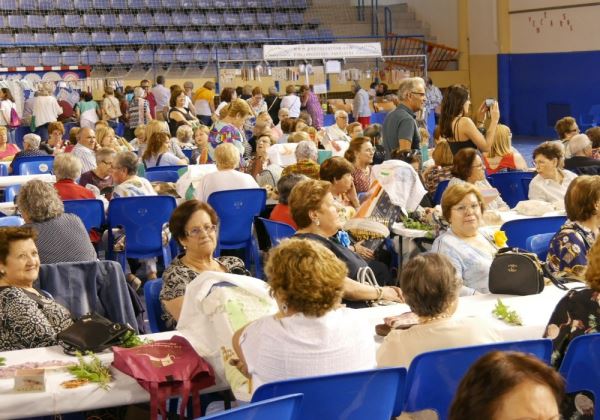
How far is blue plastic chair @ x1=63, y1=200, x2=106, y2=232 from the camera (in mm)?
7301

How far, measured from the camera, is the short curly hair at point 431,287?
3631 mm

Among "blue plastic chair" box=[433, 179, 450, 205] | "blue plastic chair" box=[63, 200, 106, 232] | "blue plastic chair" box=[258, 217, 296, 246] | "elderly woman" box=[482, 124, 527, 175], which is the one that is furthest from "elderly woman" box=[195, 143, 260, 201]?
"elderly woman" box=[482, 124, 527, 175]

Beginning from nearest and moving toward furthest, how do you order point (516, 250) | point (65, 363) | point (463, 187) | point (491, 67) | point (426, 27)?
point (65, 363), point (516, 250), point (463, 187), point (491, 67), point (426, 27)

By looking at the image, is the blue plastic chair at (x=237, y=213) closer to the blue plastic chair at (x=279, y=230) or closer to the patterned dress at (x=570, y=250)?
the blue plastic chair at (x=279, y=230)

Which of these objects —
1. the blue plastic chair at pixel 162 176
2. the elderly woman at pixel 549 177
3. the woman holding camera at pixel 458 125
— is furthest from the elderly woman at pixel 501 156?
the blue plastic chair at pixel 162 176

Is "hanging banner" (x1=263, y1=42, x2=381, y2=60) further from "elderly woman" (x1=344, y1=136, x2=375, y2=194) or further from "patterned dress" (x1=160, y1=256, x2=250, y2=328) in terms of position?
"patterned dress" (x1=160, y1=256, x2=250, y2=328)

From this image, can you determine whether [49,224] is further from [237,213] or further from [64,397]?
[64,397]

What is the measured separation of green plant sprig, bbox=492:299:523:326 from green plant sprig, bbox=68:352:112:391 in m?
1.55

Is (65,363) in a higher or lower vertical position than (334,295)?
lower

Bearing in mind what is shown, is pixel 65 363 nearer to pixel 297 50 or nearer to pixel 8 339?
pixel 8 339

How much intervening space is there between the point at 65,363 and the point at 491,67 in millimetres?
19536

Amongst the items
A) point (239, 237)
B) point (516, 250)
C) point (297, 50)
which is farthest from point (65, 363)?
point (297, 50)

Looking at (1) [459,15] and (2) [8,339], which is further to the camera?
(1) [459,15]

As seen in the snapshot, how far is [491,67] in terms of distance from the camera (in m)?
22.5
